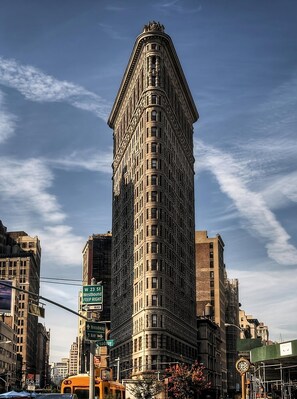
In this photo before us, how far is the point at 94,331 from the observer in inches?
1294

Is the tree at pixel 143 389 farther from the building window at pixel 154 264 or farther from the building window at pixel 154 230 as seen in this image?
the building window at pixel 154 230

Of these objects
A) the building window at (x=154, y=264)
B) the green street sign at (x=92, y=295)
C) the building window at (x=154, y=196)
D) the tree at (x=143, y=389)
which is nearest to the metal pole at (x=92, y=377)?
the green street sign at (x=92, y=295)

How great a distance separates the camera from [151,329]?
4729 inches

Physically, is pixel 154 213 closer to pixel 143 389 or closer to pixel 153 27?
pixel 153 27

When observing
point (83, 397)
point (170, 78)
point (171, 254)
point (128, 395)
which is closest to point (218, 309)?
point (171, 254)

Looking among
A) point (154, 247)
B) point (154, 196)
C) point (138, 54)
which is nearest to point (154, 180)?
point (154, 196)

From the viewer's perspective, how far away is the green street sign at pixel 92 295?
33503 millimetres

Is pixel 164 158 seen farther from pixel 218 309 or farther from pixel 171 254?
pixel 218 309

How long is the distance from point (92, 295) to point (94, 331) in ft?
6.36

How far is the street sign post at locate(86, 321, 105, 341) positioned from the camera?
107ft

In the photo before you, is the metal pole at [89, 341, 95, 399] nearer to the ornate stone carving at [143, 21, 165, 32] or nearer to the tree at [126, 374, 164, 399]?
the tree at [126, 374, 164, 399]

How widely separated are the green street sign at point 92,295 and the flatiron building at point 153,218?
264 ft

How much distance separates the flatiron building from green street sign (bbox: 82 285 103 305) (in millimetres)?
80568

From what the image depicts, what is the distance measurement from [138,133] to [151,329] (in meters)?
44.6
